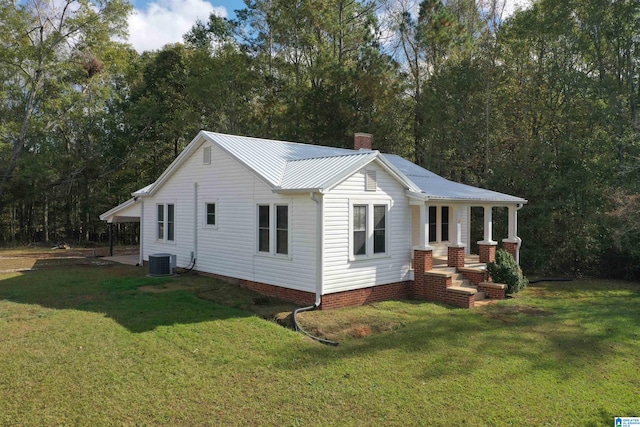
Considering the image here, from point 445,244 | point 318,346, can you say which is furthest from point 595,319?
point 318,346

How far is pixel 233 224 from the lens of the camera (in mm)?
12984

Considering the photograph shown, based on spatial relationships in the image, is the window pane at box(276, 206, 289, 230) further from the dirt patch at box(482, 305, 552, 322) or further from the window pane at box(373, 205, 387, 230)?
the dirt patch at box(482, 305, 552, 322)

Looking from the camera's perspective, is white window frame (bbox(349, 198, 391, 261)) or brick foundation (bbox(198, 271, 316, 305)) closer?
brick foundation (bbox(198, 271, 316, 305))

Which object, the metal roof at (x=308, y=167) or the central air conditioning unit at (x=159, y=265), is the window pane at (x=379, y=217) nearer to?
the metal roof at (x=308, y=167)

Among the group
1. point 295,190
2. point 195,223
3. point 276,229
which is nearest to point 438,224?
point 276,229

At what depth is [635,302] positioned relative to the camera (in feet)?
42.6

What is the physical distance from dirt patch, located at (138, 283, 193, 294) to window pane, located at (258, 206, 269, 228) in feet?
9.20

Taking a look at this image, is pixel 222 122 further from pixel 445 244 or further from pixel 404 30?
pixel 445 244

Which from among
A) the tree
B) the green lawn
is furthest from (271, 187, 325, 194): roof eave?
the tree

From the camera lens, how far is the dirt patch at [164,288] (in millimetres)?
12530

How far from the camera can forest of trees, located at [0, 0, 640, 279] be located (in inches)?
726

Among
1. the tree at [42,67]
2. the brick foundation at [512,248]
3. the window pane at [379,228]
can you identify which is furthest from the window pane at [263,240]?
the tree at [42,67]

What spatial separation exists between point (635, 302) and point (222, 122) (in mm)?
25787

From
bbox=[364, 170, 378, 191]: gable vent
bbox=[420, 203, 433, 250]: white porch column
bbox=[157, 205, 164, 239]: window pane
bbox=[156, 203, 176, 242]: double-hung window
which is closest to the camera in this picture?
bbox=[364, 170, 378, 191]: gable vent
